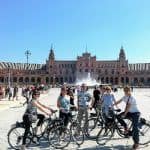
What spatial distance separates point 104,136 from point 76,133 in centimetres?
106

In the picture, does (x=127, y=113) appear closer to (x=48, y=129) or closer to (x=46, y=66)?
(x=48, y=129)

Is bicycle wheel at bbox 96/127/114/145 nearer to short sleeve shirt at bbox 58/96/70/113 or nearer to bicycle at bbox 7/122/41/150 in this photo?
short sleeve shirt at bbox 58/96/70/113

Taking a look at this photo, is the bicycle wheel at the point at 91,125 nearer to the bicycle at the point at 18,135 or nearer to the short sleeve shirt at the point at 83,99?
the short sleeve shirt at the point at 83,99

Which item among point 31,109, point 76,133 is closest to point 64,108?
point 76,133

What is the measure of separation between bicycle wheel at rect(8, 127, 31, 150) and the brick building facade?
510 feet

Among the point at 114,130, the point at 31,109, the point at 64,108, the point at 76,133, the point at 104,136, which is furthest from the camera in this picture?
the point at 104,136

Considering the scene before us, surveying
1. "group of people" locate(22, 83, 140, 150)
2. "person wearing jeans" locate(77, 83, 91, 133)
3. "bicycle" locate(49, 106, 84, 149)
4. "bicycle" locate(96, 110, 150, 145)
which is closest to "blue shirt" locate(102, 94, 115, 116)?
"group of people" locate(22, 83, 140, 150)

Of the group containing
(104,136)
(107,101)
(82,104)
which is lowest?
(104,136)

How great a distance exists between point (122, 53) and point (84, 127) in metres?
170

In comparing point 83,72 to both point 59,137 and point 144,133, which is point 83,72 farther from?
Result: point 59,137

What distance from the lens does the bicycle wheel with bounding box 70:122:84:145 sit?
10.5 meters

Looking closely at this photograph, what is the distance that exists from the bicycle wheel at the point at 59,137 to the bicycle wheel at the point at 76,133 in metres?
0.23

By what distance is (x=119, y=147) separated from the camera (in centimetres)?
1041

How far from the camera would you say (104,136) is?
1123 centimetres
